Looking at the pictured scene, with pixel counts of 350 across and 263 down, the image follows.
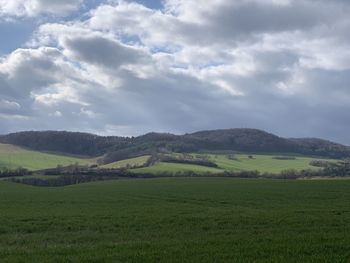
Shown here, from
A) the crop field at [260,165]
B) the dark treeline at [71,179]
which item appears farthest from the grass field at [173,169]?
the crop field at [260,165]

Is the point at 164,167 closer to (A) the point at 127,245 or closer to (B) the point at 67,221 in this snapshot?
(B) the point at 67,221

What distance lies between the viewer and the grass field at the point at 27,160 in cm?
15402

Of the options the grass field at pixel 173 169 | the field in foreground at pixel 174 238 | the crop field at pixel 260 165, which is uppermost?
the crop field at pixel 260 165

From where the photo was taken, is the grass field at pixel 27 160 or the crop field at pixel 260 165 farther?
the grass field at pixel 27 160

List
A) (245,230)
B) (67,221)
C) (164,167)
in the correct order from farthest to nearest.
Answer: (164,167), (67,221), (245,230)

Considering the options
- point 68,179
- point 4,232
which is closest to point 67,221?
point 4,232

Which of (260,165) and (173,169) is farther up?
(260,165)

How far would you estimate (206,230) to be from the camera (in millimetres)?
21062

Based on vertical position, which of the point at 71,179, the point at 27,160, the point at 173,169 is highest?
the point at 27,160

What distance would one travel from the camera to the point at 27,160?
170 metres

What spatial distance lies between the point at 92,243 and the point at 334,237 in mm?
8567

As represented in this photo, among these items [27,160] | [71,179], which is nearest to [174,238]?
[71,179]

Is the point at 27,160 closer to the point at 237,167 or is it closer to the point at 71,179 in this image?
the point at 71,179

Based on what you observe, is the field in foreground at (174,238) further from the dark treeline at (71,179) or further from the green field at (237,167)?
the green field at (237,167)
